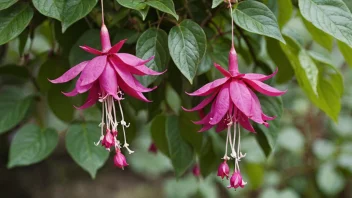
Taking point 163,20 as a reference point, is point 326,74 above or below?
below

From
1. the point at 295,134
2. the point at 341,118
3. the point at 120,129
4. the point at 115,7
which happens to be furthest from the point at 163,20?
the point at 341,118

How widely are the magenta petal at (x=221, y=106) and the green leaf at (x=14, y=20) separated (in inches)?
11.2

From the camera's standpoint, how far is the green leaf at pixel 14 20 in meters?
0.73

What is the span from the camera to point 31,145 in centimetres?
99

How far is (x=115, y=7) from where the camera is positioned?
0.82 meters

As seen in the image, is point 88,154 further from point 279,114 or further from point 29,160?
point 279,114

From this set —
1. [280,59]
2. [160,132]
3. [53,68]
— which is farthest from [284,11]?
[53,68]

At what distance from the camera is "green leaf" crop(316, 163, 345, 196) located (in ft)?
6.41

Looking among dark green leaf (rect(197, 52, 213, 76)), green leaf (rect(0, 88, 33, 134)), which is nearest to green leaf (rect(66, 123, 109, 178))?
green leaf (rect(0, 88, 33, 134))

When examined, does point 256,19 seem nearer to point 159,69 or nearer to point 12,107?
point 159,69

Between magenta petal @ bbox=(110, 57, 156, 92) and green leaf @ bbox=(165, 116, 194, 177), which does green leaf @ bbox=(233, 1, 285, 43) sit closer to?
magenta petal @ bbox=(110, 57, 156, 92)

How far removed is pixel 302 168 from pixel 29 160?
4.70 ft

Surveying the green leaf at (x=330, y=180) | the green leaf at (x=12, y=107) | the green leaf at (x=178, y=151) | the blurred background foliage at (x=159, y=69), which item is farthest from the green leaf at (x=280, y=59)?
the green leaf at (x=330, y=180)

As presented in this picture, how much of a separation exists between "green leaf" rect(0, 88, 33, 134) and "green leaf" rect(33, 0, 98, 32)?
341 millimetres
